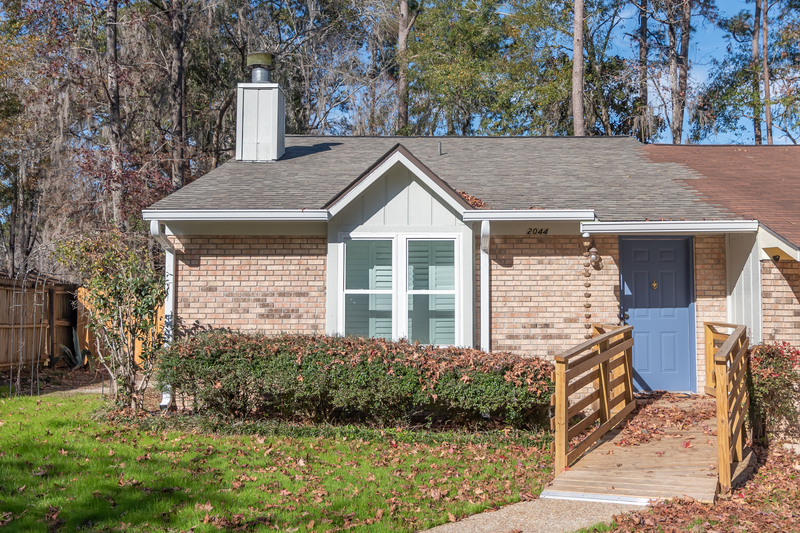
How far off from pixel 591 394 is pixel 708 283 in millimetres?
3633

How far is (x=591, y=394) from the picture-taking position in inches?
279

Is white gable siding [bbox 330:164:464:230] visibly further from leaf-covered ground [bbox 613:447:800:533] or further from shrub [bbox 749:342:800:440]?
leaf-covered ground [bbox 613:447:800:533]

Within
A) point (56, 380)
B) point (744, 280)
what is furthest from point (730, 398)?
point (56, 380)

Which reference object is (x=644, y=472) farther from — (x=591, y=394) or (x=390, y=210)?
(x=390, y=210)

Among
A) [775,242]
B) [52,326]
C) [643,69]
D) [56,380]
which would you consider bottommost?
[56,380]

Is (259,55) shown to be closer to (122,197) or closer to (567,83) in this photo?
(122,197)

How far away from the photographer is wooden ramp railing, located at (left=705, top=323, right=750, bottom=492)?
5.74 meters

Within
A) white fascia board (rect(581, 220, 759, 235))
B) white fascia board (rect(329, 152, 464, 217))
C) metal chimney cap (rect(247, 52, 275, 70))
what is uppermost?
metal chimney cap (rect(247, 52, 275, 70))

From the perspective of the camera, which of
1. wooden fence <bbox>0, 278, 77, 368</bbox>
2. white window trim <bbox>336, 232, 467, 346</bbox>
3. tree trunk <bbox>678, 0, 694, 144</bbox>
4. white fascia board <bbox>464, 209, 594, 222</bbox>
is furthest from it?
tree trunk <bbox>678, 0, 694, 144</bbox>

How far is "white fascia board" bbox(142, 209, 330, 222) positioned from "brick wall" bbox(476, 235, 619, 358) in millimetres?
2466

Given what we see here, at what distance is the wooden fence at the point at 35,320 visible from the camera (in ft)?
42.8

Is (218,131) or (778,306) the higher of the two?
(218,131)

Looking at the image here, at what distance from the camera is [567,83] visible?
861 inches

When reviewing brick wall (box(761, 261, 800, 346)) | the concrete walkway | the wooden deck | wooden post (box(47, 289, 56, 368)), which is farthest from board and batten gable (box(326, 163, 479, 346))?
wooden post (box(47, 289, 56, 368))
